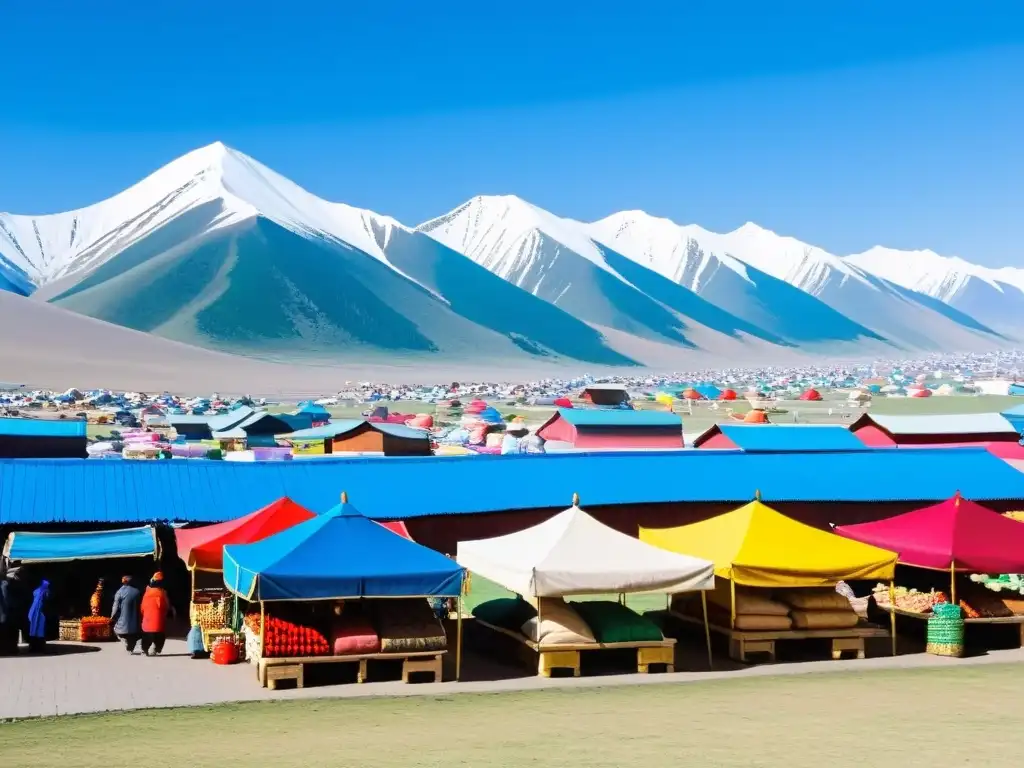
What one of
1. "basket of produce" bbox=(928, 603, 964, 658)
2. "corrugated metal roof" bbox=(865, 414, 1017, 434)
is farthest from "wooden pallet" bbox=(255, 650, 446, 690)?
"corrugated metal roof" bbox=(865, 414, 1017, 434)

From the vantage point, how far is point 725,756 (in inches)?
501

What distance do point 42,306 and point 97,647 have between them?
17529 centimetres

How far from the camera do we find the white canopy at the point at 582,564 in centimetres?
1712

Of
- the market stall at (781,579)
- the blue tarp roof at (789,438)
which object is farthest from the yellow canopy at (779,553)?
the blue tarp roof at (789,438)

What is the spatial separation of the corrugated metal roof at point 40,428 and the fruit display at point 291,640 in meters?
17.2

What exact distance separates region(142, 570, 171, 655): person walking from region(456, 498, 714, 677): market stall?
4206 mm

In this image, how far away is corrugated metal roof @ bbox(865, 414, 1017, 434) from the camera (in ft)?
154

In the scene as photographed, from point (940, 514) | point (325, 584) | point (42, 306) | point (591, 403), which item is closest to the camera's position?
point (325, 584)

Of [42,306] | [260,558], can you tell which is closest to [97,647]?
[260,558]

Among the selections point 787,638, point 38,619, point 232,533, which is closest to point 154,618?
point 38,619

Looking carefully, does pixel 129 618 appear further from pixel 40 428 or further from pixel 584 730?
pixel 40 428

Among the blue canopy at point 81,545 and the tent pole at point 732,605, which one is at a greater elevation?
the blue canopy at point 81,545

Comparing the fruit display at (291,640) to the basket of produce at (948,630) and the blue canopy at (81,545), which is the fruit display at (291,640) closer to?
the blue canopy at (81,545)

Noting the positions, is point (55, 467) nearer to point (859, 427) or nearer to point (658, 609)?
point (658, 609)
